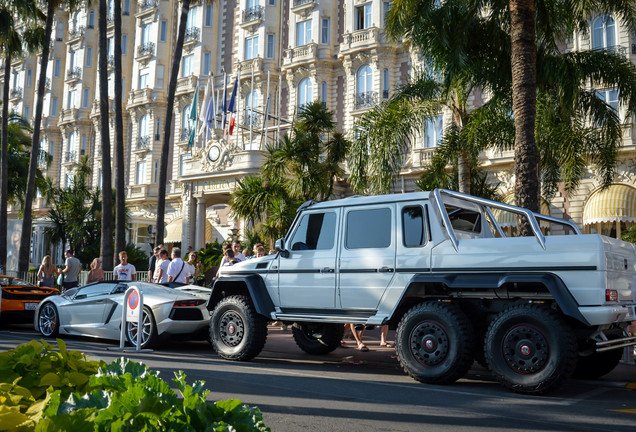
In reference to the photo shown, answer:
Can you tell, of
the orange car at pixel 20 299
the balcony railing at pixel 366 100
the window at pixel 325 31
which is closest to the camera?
the orange car at pixel 20 299

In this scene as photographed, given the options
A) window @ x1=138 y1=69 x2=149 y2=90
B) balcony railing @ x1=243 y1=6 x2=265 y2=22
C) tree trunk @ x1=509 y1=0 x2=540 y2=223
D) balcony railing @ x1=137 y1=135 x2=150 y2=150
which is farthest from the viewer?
window @ x1=138 y1=69 x2=149 y2=90

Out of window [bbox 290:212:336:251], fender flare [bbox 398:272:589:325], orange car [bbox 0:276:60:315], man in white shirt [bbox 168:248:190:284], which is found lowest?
orange car [bbox 0:276:60:315]

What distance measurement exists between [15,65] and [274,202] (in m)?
48.2

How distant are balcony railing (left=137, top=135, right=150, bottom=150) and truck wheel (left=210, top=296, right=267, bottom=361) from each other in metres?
38.4

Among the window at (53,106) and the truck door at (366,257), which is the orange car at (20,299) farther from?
the window at (53,106)

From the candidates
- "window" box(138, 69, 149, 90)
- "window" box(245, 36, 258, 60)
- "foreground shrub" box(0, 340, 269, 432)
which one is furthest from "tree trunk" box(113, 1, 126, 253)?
"window" box(138, 69, 149, 90)

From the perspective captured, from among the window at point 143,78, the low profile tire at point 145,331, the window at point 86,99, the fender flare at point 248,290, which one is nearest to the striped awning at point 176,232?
the window at point 143,78

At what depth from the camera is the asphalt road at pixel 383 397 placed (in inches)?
222

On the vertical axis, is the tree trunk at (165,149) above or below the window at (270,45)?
below

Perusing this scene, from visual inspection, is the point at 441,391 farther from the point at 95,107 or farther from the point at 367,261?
the point at 95,107

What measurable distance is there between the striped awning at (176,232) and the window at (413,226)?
103ft

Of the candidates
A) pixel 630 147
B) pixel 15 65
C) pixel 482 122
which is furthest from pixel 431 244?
pixel 15 65

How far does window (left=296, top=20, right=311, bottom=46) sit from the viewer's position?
37.8 m

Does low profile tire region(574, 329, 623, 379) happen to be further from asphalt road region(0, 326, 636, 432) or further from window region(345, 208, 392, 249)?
window region(345, 208, 392, 249)
